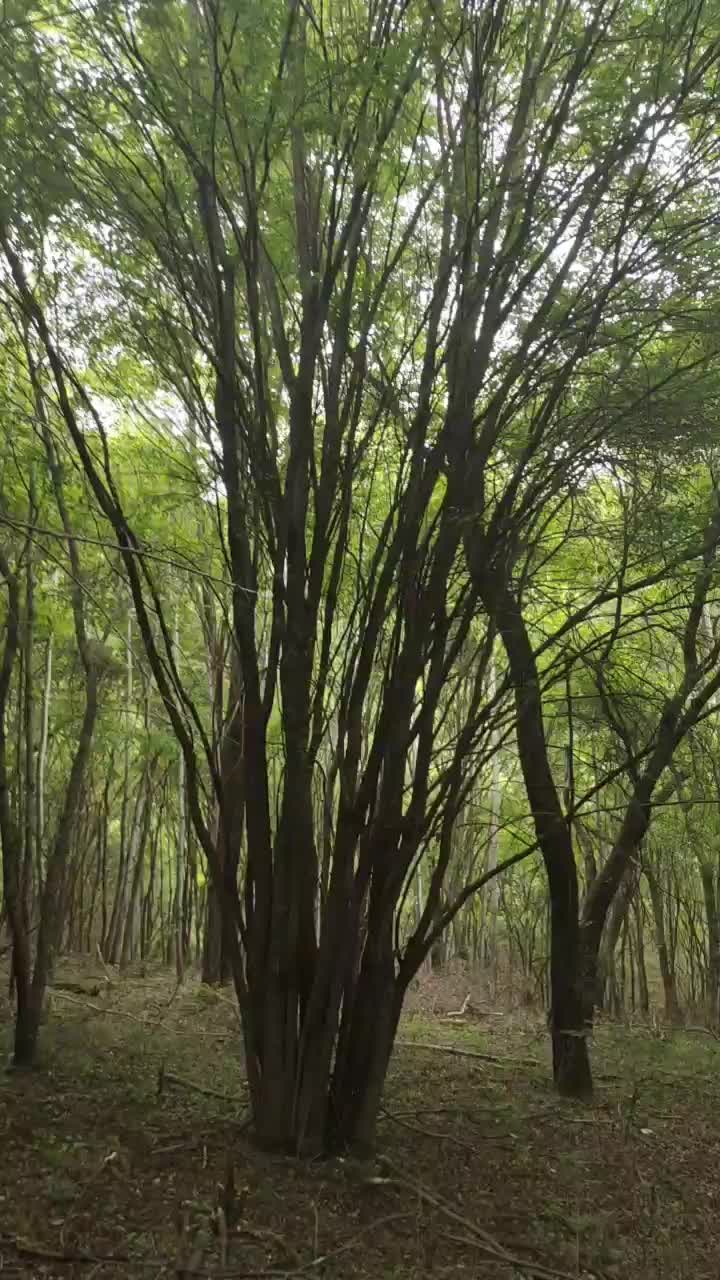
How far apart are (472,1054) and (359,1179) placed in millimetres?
2469

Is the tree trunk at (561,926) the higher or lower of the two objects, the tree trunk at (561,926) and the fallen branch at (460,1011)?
the higher

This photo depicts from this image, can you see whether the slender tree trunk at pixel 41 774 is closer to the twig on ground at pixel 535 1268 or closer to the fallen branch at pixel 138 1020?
the fallen branch at pixel 138 1020

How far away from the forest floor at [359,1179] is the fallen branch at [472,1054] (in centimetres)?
33

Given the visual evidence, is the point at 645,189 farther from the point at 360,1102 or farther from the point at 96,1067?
the point at 96,1067

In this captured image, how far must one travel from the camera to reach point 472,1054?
15.8 feet

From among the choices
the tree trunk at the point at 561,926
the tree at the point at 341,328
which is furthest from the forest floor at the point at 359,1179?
the tree at the point at 341,328

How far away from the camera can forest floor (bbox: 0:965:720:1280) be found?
217cm

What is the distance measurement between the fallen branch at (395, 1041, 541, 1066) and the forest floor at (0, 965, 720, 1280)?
33cm

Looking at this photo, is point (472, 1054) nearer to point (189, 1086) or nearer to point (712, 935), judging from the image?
point (189, 1086)

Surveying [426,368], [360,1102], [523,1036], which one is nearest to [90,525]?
Answer: [426,368]

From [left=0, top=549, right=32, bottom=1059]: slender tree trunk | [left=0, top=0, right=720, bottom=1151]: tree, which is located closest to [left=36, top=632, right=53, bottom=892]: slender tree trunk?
[left=0, top=549, right=32, bottom=1059]: slender tree trunk

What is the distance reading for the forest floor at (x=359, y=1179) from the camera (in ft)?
7.12

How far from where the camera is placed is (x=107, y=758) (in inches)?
363

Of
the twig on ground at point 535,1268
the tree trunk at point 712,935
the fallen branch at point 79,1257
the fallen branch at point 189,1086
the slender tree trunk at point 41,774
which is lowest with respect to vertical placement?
the twig on ground at point 535,1268
